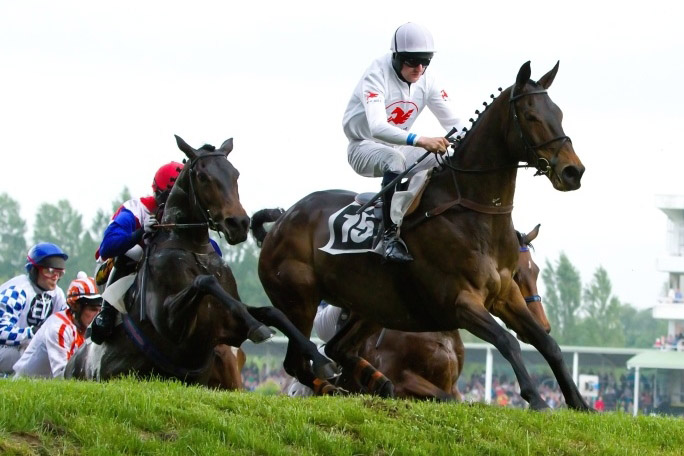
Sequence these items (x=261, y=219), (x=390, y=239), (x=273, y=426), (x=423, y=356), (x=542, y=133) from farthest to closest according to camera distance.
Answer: (x=261, y=219), (x=423, y=356), (x=390, y=239), (x=542, y=133), (x=273, y=426)

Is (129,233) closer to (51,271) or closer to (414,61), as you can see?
(51,271)

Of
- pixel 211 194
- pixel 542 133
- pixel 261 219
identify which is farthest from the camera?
pixel 261 219

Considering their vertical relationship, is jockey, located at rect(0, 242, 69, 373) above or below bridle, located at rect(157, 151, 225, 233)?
below

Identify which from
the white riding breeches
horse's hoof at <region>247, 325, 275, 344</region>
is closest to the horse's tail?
the white riding breeches

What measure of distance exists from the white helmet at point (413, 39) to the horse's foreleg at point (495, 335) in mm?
2426

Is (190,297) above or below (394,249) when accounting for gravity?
below

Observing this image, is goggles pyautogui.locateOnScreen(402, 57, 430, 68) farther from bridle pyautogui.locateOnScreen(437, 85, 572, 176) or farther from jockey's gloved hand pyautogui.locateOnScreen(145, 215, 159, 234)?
jockey's gloved hand pyautogui.locateOnScreen(145, 215, 159, 234)

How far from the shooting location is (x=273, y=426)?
350 inches

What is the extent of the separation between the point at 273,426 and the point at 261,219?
521 centimetres

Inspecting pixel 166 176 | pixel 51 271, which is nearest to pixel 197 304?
pixel 166 176

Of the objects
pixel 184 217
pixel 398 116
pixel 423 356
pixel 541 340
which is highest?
pixel 398 116

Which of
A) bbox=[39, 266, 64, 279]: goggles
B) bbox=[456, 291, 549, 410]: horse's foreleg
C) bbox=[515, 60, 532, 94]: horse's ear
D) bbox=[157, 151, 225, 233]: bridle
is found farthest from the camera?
bbox=[39, 266, 64, 279]: goggles

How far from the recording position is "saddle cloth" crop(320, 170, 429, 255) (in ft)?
37.0

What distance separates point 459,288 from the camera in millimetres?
10906
